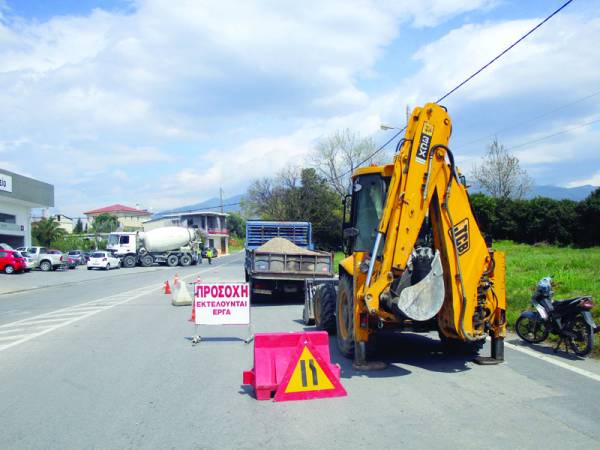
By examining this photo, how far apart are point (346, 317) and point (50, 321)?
27.7 ft

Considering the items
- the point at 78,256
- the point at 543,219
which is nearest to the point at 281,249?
the point at 543,219

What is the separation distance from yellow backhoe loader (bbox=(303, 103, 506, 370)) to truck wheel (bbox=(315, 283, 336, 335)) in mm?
2492

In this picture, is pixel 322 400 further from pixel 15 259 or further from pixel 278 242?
pixel 15 259

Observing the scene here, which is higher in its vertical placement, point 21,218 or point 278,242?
point 21,218

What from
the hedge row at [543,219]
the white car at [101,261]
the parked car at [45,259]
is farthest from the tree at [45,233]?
the hedge row at [543,219]

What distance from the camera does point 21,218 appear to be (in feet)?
166

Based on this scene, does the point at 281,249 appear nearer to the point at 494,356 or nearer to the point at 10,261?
the point at 494,356

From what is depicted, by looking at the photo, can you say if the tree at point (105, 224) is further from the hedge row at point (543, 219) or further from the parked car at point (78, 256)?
the hedge row at point (543, 219)

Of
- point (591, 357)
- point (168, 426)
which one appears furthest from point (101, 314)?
point (591, 357)

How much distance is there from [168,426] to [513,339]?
709 centimetres

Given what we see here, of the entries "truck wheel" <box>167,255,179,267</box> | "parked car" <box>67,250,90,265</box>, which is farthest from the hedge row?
"parked car" <box>67,250,90,265</box>

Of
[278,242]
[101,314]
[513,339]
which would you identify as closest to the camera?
[513,339]

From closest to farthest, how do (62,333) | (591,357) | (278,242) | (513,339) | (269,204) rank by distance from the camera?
(591,357)
(513,339)
(62,333)
(278,242)
(269,204)

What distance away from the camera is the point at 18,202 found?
49.0 m
